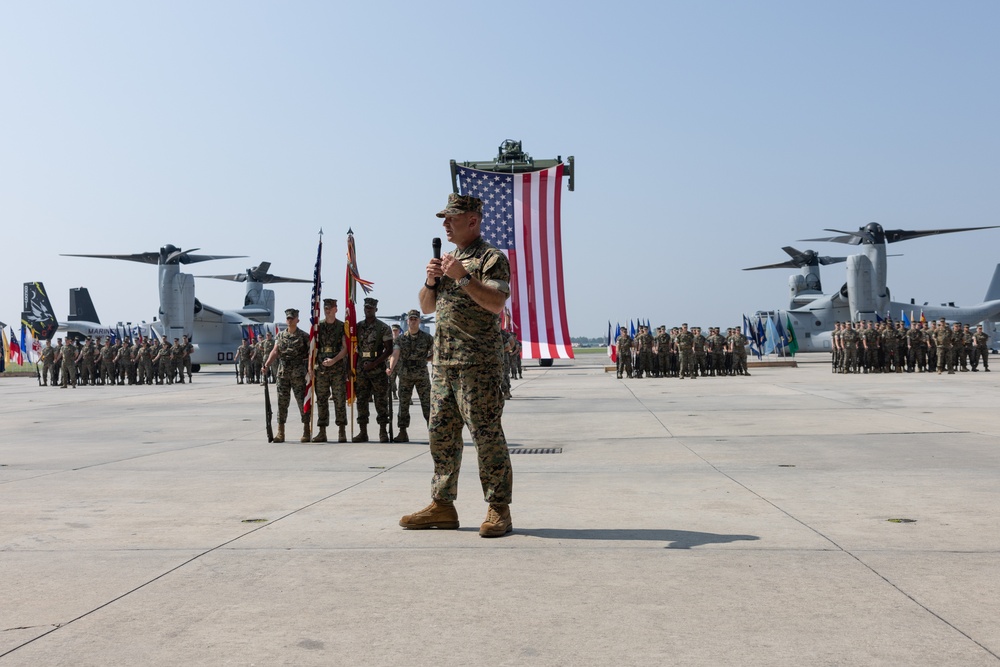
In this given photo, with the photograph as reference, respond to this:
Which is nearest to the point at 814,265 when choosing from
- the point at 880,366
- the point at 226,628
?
the point at 880,366

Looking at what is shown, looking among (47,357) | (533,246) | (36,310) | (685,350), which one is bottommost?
(685,350)

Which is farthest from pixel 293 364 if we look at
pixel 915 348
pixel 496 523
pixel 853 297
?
pixel 853 297

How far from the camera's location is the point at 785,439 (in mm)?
9680

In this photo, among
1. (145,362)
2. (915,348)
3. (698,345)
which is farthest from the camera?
(145,362)

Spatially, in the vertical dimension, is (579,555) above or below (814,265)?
below

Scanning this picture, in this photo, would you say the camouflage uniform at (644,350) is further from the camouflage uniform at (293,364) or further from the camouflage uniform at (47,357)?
the camouflage uniform at (293,364)

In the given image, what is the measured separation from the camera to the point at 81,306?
191ft

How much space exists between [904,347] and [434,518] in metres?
30.0

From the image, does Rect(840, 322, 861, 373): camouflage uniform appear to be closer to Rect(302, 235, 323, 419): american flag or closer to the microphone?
Rect(302, 235, 323, 419): american flag

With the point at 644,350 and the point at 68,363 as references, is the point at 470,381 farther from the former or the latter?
the point at 68,363

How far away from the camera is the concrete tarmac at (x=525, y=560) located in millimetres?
2844

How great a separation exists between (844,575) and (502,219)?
14699 millimetres

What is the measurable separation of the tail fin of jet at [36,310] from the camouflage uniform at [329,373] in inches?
1866

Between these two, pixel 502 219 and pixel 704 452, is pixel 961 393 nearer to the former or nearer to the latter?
pixel 502 219
